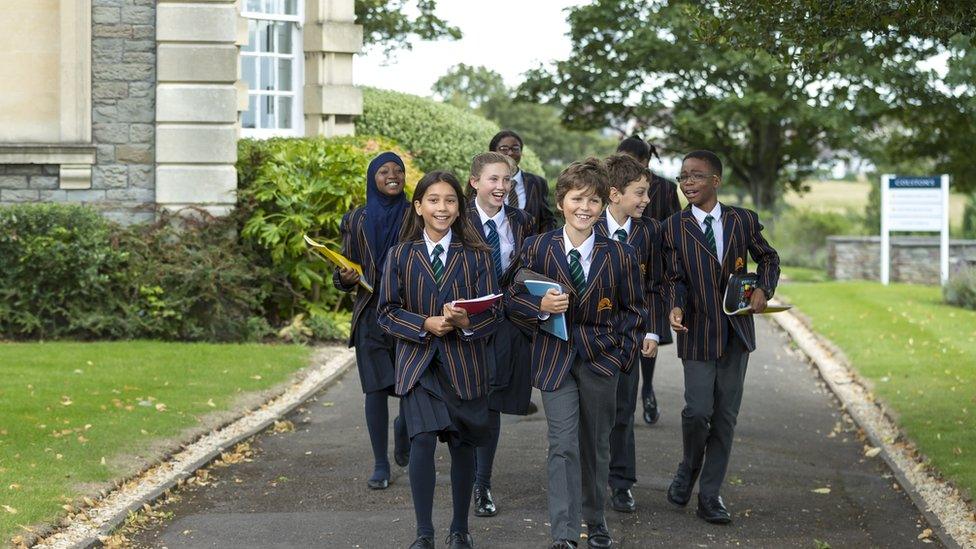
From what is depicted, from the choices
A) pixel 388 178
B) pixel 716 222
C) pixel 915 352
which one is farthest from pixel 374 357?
pixel 915 352

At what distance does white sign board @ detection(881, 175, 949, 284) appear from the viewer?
87.8ft

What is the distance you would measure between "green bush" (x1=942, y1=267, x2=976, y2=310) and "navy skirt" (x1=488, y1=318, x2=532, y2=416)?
600 inches

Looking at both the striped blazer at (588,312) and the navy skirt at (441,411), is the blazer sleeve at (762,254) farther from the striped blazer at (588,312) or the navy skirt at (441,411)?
the navy skirt at (441,411)

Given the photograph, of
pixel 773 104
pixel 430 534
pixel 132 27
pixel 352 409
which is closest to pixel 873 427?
pixel 352 409

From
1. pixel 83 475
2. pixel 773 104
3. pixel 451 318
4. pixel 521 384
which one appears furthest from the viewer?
pixel 773 104

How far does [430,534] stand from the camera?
692 centimetres

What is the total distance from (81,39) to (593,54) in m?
21.0

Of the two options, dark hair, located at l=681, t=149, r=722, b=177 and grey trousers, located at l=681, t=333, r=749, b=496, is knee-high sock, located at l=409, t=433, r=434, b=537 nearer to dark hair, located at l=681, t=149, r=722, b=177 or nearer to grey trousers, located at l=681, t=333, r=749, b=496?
grey trousers, located at l=681, t=333, r=749, b=496

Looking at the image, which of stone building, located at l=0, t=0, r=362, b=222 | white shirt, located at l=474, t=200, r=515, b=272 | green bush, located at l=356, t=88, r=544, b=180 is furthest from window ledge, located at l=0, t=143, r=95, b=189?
white shirt, located at l=474, t=200, r=515, b=272

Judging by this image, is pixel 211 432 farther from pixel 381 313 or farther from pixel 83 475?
pixel 381 313

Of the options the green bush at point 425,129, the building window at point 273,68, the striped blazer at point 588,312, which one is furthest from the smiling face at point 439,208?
the green bush at point 425,129

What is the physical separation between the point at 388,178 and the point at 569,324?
6.16 ft

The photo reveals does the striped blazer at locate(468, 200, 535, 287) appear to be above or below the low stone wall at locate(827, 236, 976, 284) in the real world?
above

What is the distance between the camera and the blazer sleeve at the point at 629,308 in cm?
718
